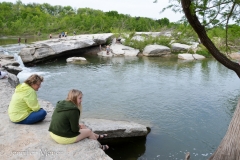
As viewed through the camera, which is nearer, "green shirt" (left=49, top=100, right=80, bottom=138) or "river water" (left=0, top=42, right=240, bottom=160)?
"green shirt" (left=49, top=100, right=80, bottom=138)

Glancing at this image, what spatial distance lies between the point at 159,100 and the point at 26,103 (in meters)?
7.77

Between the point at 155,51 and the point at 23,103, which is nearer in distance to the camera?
the point at 23,103

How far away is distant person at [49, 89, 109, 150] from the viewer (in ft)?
14.6

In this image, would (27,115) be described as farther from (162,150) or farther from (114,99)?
(114,99)

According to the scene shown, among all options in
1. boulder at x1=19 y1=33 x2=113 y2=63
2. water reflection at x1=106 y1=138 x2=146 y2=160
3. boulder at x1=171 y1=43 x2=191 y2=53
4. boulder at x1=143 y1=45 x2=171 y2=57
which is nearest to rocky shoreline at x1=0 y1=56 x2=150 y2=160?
water reflection at x1=106 y1=138 x2=146 y2=160

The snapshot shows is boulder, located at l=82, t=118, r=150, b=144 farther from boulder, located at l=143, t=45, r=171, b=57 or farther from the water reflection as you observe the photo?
boulder, located at l=143, t=45, r=171, b=57

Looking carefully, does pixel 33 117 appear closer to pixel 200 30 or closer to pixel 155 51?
pixel 200 30

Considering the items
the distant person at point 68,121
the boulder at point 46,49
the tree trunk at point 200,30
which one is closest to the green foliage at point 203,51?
the boulder at point 46,49

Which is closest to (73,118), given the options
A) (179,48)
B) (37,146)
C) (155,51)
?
(37,146)

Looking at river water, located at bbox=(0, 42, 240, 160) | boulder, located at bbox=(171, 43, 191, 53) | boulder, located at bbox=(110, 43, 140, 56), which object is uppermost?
boulder, located at bbox=(171, 43, 191, 53)

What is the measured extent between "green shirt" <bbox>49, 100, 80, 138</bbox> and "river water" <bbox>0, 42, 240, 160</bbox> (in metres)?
2.83

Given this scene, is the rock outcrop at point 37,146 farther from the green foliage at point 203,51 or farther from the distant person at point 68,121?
the green foliage at point 203,51

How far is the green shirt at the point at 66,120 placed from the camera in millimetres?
4449

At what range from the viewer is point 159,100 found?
12031 mm
